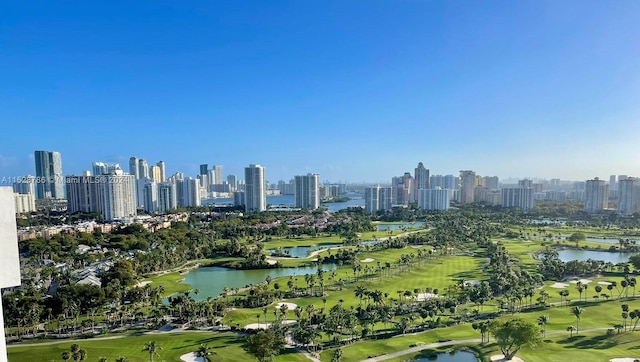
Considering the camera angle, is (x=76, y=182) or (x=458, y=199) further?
(x=458, y=199)

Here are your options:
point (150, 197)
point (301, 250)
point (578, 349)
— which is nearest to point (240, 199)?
point (150, 197)

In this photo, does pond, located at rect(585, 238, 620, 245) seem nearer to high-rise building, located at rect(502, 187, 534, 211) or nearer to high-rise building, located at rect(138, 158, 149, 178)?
high-rise building, located at rect(502, 187, 534, 211)

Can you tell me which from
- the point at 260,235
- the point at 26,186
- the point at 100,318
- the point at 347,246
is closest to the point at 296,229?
the point at 260,235

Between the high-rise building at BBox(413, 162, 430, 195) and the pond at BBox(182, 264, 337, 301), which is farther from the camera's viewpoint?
the high-rise building at BBox(413, 162, 430, 195)

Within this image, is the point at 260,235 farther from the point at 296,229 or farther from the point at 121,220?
the point at 121,220

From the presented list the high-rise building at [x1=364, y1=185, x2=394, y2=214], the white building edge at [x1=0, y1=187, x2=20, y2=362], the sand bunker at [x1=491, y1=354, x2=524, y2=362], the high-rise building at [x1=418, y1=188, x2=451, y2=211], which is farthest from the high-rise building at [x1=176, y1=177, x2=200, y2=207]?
the white building edge at [x1=0, y1=187, x2=20, y2=362]

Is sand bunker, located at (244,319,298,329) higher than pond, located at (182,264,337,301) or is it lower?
higher

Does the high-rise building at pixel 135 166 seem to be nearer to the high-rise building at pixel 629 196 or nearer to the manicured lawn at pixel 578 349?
the manicured lawn at pixel 578 349

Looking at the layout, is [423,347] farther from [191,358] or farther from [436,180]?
[436,180]
